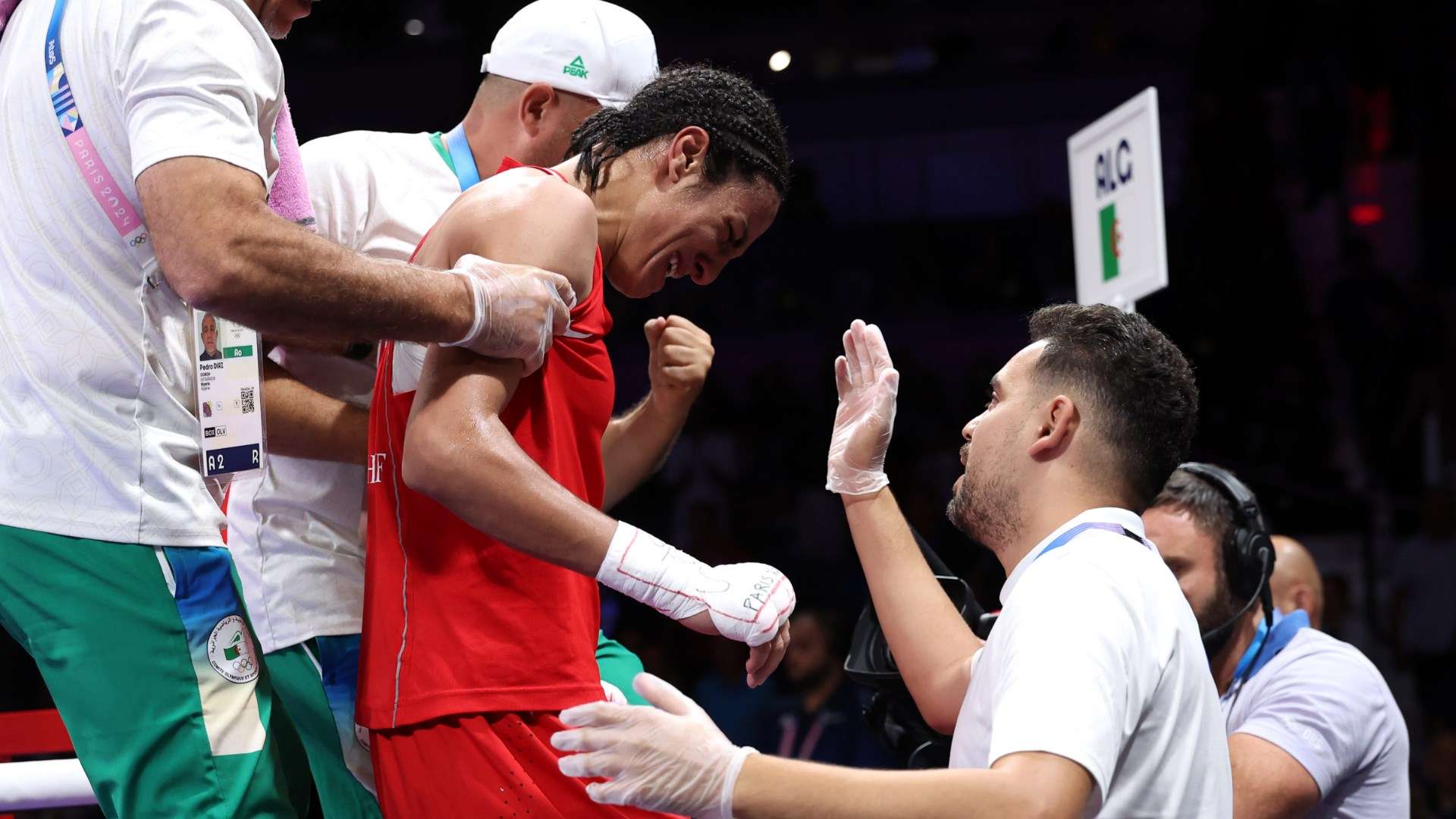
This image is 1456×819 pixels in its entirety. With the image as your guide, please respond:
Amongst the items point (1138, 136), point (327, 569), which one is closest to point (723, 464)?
point (1138, 136)

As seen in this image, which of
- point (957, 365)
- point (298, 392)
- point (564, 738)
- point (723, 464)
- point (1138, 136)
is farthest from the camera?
point (957, 365)

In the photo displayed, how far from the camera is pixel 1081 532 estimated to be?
173 centimetres

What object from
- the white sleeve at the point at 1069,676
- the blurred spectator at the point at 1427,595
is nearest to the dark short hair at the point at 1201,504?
the white sleeve at the point at 1069,676

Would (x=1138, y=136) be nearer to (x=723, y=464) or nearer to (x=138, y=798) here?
(x=138, y=798)

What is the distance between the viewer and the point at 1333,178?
10109 mm

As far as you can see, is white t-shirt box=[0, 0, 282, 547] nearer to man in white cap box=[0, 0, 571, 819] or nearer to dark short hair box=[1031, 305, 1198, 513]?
man in white cap box=[0, 0, 571, 819]

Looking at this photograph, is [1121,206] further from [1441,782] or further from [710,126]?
[1441,782]

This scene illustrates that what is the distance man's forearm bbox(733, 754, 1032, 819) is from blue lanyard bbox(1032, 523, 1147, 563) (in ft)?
1.34

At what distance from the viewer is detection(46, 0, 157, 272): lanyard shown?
1.60m

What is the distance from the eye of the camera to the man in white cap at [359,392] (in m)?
2.04

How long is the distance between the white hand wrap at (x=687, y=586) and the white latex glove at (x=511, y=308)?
0.83 ft

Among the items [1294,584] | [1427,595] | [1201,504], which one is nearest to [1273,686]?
[1201,504]

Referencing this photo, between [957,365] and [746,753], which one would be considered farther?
[957,365]

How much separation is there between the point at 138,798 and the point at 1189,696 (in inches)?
47.9
